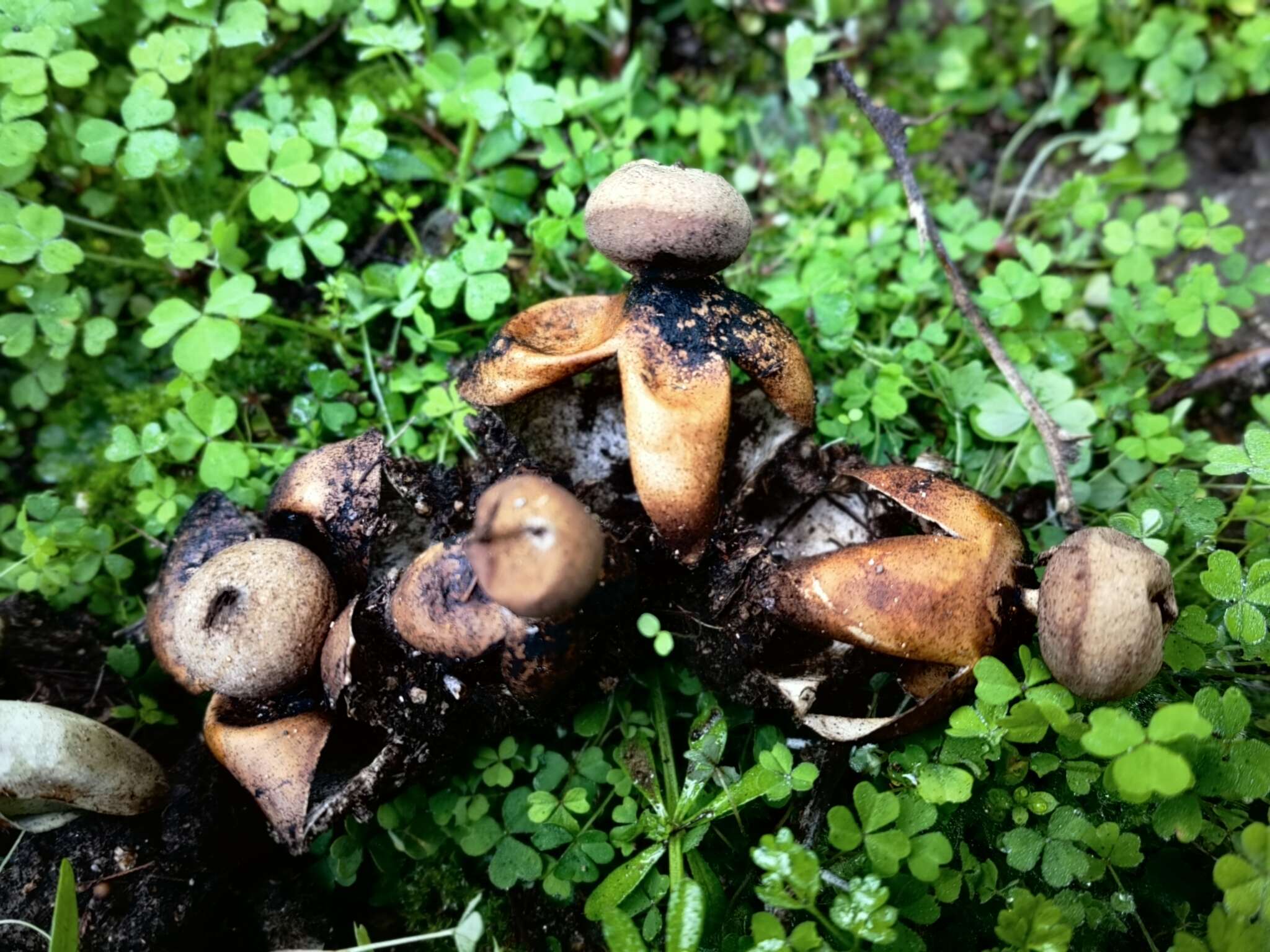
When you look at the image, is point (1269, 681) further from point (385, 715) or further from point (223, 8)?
point (223, 8)

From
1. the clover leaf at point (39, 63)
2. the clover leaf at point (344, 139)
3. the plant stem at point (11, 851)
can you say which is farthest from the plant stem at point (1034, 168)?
the plant stem at point (11, 851)

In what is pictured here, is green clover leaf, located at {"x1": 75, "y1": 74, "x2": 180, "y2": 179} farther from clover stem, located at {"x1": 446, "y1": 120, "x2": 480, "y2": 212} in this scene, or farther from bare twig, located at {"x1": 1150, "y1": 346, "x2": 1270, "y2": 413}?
bare twig, located at {"x1": 1150, "y1": 346, "x2": 1270, "y2": 413}

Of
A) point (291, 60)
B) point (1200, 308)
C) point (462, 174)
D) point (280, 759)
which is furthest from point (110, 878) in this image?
point (1200, 308)

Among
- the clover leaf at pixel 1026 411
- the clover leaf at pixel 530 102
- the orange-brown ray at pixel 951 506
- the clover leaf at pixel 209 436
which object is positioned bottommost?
the clover leaf at pixel 209 436

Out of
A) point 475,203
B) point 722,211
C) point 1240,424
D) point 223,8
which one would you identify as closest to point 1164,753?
point 722,211

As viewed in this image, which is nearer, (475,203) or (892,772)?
(892,772)

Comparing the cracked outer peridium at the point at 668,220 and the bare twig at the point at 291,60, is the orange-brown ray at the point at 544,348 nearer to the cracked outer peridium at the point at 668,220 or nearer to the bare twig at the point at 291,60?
the cracked outer peridium at the point at 668,220
